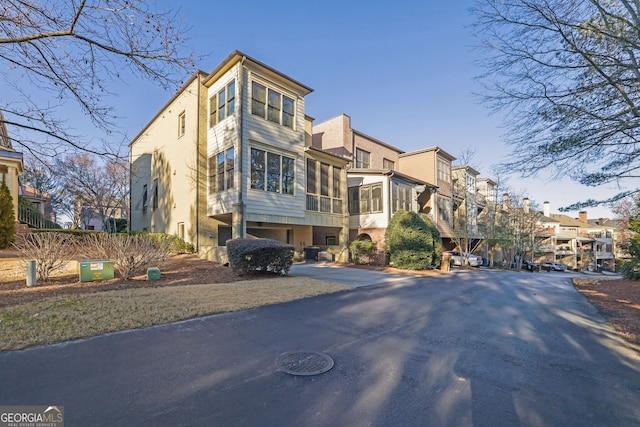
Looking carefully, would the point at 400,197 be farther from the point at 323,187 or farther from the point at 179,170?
the point at 179,170

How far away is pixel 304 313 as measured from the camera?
20.2ft

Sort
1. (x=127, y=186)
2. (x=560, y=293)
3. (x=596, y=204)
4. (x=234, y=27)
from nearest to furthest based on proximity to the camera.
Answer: (x=596, y=204) → (x=234, y=27) → (x=560, y=293) → (x=127, y=186)

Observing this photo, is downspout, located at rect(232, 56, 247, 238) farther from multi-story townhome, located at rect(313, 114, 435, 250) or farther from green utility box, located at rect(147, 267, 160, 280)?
multi-story townhome, located at rect(313, 114, 435, 250)

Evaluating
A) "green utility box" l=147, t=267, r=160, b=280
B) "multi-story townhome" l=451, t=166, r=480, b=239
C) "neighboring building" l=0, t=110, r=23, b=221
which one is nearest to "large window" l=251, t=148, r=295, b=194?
"green utility box" l=147, t=267, r=160, b=280

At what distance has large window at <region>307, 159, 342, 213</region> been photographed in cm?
1702

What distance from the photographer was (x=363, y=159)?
81.1 feet

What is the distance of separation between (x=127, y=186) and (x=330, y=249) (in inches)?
826

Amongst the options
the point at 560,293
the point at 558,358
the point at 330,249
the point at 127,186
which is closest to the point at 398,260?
the point at 330,249

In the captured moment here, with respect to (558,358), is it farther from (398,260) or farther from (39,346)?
(398,260)

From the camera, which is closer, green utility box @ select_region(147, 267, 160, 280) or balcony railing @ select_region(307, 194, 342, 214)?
green utility box @ select_region(147, 267, 160, 280)

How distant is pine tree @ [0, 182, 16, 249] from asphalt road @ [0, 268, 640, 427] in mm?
13063

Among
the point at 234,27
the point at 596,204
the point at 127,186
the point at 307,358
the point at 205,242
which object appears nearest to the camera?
the point at 307,358

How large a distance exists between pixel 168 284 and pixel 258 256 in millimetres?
2896

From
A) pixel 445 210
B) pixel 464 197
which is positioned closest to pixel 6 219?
pixel 445 210
